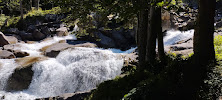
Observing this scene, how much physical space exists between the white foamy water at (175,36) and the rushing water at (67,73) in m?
7.40

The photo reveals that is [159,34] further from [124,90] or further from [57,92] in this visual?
[57,92]

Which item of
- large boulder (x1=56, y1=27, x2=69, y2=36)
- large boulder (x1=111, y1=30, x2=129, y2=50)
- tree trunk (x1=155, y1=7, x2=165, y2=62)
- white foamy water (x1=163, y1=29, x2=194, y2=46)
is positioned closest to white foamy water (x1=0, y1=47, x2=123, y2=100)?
tree trunk (x1=155, y1=7, x2=165, y2=62)

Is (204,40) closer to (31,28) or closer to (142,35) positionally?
(142,35)

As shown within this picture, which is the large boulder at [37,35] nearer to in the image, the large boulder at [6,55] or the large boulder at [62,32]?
the large boulder at [62,32]

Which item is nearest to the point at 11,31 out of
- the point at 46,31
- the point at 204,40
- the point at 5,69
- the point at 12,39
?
the point at 12,39

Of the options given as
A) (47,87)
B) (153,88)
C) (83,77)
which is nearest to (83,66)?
(83,77)

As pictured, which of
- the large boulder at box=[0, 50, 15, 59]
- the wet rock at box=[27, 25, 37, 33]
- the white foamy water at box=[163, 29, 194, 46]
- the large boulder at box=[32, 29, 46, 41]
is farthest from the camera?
the wet rock at box=[27, 25, 37, 33]

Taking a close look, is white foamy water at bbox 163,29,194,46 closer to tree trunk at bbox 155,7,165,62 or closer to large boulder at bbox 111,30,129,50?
large boulder at bbox 111,30,129,50

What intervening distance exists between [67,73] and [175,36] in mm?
14183

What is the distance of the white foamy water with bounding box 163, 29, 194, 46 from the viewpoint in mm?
21312

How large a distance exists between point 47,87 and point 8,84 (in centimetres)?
319

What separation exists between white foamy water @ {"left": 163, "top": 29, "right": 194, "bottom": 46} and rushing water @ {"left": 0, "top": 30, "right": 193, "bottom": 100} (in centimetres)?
740

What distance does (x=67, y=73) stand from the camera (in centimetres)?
1485

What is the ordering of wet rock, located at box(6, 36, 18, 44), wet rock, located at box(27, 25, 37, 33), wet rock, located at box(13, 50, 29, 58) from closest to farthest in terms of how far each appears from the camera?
wet rock, located at box(13, 50, 29, 58) → wet rock, located at box(6, 36, 18, 44) → wet rock, located at box(27, 25, 37, 33)
